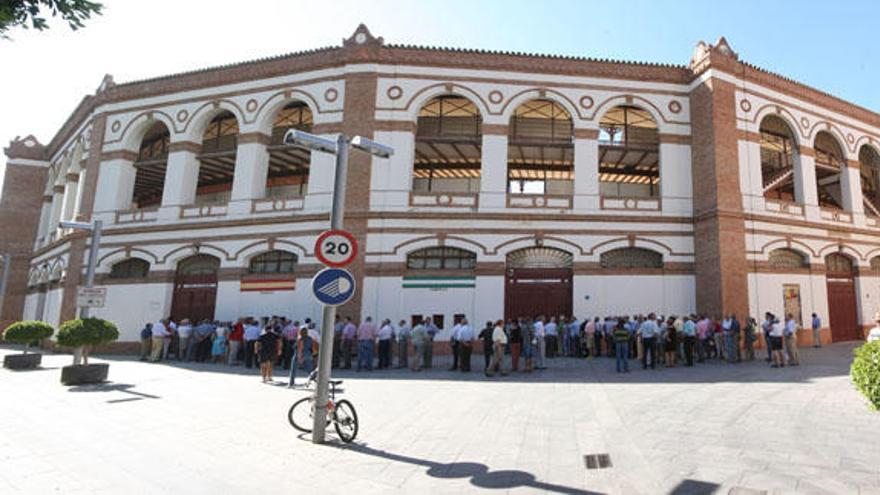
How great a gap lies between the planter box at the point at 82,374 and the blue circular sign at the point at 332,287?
861 cm

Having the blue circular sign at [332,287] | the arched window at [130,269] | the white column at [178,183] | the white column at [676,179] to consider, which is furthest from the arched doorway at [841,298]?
the arched window at [130,269]

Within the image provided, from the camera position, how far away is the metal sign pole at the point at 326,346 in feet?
20.4

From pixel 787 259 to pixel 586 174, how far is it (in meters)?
8.67

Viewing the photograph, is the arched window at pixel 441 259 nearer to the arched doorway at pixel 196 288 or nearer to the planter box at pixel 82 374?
the arched doorway at pixel 196 288

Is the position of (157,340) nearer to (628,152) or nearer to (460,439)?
(460,439)

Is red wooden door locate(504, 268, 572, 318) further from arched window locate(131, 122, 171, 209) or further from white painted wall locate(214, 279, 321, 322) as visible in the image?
arched window locate(131, 122, 171, 209)

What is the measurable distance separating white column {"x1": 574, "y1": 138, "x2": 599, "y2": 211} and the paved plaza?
27.2 ft

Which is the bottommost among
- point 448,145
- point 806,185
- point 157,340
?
point 157,340

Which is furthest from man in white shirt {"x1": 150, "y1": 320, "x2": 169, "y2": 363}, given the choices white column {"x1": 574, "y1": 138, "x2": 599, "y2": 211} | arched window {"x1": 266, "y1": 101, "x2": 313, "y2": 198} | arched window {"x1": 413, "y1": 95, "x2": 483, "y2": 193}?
white column {"x1": 574, "y1": 138, "x2": 599, "y2": 211}

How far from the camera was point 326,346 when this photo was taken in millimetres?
6555

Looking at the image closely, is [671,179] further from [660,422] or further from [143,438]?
[143,438]

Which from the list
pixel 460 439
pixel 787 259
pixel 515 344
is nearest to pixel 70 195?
pixel 515 344

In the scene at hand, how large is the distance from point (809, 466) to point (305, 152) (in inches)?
794

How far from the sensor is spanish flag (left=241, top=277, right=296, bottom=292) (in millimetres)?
17594
